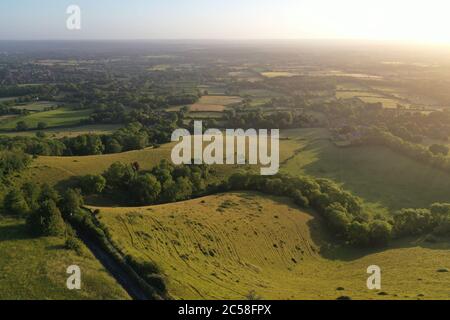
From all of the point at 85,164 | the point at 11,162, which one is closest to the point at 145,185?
the point at 85,164

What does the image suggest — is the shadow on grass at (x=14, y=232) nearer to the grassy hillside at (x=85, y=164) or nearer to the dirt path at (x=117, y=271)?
the dirt path at (x=117, y=271)

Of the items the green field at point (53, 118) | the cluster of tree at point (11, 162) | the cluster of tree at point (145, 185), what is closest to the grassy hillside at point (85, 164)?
the cluster of tree at point (11, 162)

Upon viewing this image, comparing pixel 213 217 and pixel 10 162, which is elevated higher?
pixel 10 162

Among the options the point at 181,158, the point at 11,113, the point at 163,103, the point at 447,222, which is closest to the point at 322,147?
the point at 181,158

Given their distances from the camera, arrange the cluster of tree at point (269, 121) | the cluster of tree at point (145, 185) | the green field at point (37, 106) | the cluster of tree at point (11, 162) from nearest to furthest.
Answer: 1. the cluster of tree at point (11, 162)
2. the cluster of tree at point (145, 185)
3. the cluster of tree at point (269, 121)
4. the green field at point (37, 106)

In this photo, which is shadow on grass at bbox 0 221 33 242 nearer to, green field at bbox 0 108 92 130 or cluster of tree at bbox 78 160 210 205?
cluster of tree at bbox 78 160 210 205

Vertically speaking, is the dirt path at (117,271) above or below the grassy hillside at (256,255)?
above
